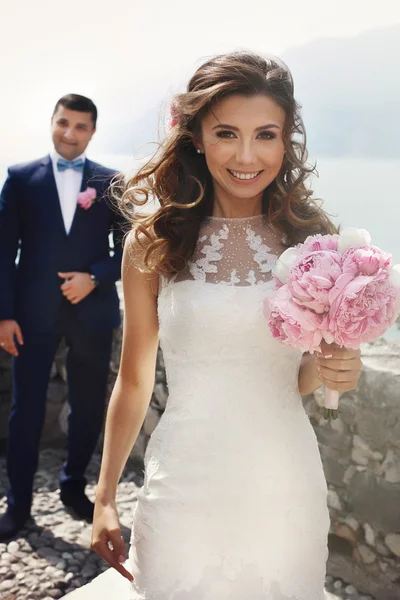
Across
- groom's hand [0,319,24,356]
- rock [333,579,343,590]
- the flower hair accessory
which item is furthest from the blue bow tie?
rock [333,579,343,590]

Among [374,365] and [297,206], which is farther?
[374,365]

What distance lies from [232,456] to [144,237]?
757mm

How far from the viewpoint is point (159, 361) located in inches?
185

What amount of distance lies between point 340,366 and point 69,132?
306cm

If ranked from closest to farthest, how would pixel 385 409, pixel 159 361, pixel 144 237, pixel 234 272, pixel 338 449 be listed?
pixel 234 272
pixel 144 237
pixel 385 409
pixel 338 449
pixel 159 361

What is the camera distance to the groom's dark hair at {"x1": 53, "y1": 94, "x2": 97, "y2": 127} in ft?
13.8

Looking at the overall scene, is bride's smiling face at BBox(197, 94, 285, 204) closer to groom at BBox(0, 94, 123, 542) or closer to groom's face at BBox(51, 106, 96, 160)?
groom at BBox(0, 94, 123, 542)

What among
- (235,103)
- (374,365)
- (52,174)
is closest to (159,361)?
(52,174)

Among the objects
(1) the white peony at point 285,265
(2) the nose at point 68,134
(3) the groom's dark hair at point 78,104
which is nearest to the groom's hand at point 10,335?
(2) the nose at point 68,134

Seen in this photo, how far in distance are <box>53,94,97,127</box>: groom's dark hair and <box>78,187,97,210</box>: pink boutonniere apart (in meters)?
0.49

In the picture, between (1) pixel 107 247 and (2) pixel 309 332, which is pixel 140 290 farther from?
(1) pixel 107 247

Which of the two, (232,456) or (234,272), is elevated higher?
(234,272)

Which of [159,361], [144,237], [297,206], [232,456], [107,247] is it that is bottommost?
[159,361]

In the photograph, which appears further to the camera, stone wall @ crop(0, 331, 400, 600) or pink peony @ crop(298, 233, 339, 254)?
stone wall @ crop(0, 331, 400, 600)
